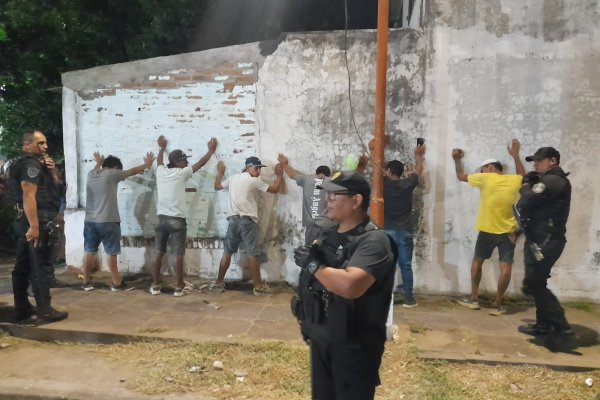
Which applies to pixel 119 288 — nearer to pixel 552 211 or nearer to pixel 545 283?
pixel 545 283

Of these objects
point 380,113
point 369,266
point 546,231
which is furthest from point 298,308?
point 546,231

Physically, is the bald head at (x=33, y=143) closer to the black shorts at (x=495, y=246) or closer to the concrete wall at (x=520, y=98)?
the concrete wall at (x=520, y=98)

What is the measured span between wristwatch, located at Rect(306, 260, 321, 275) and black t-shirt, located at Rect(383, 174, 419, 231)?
3610 millimetres

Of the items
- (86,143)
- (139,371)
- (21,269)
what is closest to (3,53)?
(86,143)

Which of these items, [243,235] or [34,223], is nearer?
[34,223]

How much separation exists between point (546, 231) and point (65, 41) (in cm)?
948

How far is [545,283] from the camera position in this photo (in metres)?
5.09

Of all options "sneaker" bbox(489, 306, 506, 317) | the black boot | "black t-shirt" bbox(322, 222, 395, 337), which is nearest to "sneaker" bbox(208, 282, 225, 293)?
the black boot

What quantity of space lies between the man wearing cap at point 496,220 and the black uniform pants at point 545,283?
0.77 meters

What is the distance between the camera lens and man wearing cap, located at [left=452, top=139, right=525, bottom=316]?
19.2 feet

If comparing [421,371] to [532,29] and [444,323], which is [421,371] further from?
[532,29]

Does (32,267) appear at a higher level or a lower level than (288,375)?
higher

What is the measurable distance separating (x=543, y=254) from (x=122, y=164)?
5.73m

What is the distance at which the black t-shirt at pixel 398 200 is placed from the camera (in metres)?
6.09
